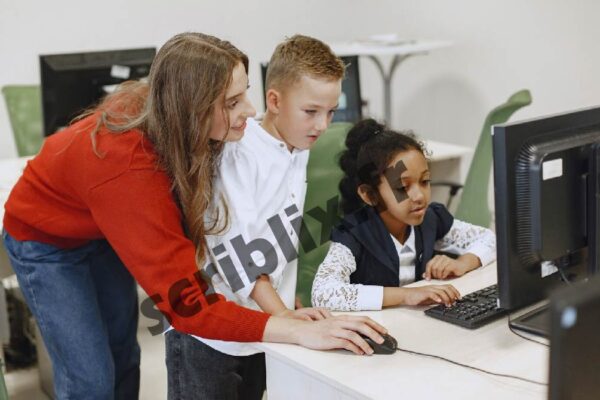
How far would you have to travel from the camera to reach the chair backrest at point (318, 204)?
6.15ft

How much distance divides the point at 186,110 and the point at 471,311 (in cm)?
65

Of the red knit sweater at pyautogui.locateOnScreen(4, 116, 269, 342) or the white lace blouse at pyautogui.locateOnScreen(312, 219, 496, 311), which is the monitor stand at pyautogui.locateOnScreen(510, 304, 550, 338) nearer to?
the white lace blouse at pyautogui.locateOnScreen(312, 219, 496, 311)

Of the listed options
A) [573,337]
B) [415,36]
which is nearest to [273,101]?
[573,337]

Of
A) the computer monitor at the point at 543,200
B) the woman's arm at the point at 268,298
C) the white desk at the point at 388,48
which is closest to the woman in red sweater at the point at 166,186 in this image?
the woman's arm at the point at 268,298

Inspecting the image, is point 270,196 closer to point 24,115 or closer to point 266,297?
point 266,297

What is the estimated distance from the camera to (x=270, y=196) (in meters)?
1.59

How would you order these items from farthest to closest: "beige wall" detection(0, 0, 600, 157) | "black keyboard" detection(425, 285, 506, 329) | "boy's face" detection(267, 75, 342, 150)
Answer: "beige wall" detection(0, 0, 600, 157), "boy's face" detection(267, 75, 342, 150), "black keyboard" detection(425, 285, 506, 329)

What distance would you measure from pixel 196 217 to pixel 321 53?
20.0 inches

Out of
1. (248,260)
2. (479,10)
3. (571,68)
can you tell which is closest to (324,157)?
(248,260)

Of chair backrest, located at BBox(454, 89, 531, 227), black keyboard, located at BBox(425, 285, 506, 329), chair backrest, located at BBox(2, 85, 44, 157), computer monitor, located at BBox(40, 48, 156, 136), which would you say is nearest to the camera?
black keyboard, located at BBox(425, 285, 506, 329)

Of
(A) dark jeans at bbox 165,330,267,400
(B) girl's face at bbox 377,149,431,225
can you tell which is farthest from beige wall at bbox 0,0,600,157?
(A) dark jeans at bbox 165,330,267,400

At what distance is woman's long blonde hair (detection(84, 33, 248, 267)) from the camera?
53.8 inches

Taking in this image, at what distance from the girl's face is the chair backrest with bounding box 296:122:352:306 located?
0.65ft

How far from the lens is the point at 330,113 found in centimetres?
167
